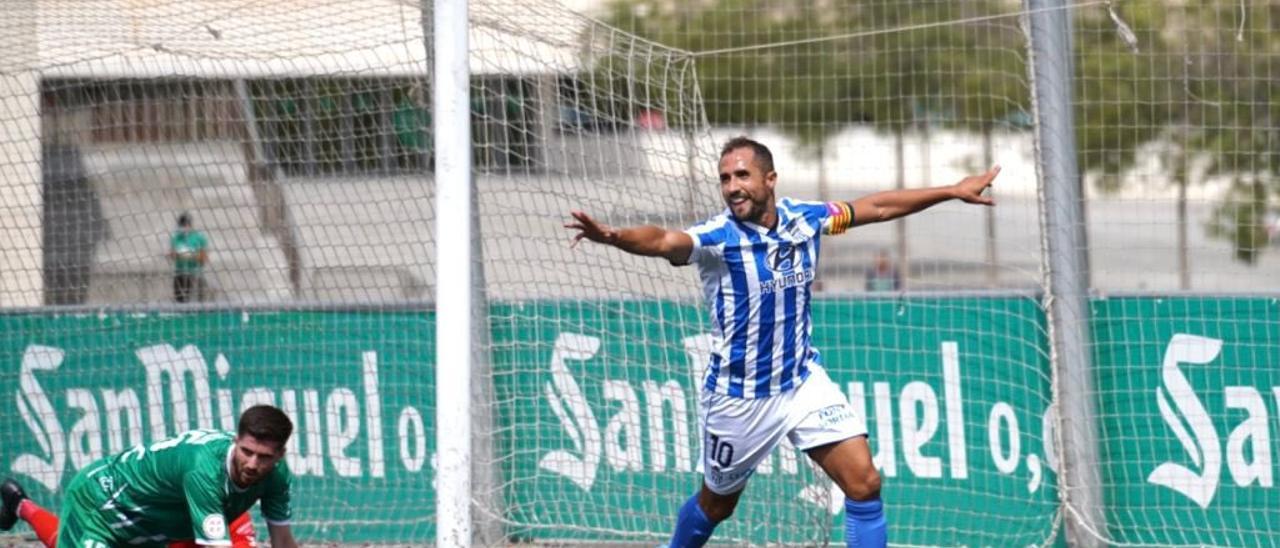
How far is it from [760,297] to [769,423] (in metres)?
0.55

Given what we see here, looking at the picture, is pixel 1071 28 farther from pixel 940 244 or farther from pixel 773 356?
pixel 940 244

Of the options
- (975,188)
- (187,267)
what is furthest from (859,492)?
(187,267)

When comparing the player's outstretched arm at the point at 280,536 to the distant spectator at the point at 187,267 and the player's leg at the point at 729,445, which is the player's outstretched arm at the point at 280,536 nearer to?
the player's leg at the point at 729,445

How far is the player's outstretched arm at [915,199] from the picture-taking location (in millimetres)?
6969

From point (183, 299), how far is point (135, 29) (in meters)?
2.03

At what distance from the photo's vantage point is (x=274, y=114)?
10.2m

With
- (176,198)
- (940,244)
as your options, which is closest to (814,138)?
(940,244)

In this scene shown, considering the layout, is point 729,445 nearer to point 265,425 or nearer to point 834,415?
point 834,415

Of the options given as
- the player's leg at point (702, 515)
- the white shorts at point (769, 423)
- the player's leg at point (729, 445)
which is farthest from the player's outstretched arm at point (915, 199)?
the player's leg at point (702, 515)

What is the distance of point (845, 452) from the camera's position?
22.2 feet

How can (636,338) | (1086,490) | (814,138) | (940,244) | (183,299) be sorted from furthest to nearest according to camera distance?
(940,244), (814,138), (183,299), (636,338), (1086,490)

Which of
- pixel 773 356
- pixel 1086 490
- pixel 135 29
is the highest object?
pixel 135 29

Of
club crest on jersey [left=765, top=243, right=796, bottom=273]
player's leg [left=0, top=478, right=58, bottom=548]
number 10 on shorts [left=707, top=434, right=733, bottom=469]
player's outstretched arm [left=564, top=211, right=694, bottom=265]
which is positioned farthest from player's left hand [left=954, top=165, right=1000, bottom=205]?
player's leg [left=0, top=478, right=58, bottom=548]

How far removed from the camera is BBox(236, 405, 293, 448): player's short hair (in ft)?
20.4
